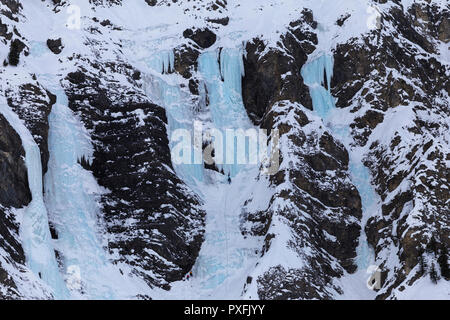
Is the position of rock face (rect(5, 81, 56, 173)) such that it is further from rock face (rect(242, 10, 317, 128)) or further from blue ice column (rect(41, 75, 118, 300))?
rock face (rect(242, 10, 317, 128))

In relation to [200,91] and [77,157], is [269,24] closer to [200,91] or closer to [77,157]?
[200,91]

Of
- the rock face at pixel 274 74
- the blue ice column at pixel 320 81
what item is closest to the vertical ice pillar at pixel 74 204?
the rock face at pixel 274 74

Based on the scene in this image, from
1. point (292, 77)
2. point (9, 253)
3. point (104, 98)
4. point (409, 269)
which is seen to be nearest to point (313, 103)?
point (292, 77)

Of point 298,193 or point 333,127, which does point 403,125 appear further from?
point 298,193

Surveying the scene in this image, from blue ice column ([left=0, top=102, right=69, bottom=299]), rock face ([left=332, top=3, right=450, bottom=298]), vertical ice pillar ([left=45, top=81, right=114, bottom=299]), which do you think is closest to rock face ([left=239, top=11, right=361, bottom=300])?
rock face ([left=332, top=3, right=450, bottom=298])

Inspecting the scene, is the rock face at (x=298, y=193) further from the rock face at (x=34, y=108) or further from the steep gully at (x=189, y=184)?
the rock face at (x=34, y=108)
